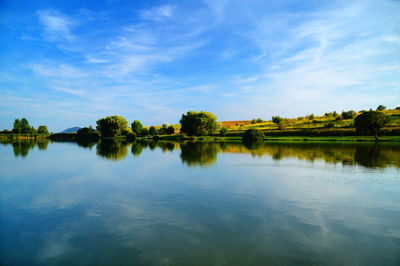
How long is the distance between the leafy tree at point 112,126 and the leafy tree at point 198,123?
3568 centimetres

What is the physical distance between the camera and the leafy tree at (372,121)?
201 feet

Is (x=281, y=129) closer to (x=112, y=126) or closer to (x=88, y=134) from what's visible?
(x=112, y=126)

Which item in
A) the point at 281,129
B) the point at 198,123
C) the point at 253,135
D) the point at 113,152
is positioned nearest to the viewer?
the point at 113,152

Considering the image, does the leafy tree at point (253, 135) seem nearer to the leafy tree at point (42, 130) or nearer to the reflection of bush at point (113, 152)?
the reflection of bush at point (113, 152)

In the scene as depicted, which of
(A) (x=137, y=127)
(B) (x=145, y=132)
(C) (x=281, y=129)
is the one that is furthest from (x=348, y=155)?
(A) (x=137, y=127)

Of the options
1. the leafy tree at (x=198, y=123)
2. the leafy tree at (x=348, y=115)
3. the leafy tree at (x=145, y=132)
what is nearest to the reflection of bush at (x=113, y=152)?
the leafy tree at (x=198, y=123)

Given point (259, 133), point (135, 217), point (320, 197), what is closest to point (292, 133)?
point (259, 133)

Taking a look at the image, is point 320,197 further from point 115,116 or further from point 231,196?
→ point 115,116

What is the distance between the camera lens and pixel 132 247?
7.57 m

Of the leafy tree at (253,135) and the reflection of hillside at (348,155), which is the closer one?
the reflection of hillside at (348,155)

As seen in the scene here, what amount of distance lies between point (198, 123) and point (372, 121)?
57.5 m

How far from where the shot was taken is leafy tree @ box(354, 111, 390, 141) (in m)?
61.2

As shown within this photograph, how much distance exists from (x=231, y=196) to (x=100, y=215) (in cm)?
680

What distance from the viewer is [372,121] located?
61281 mm
